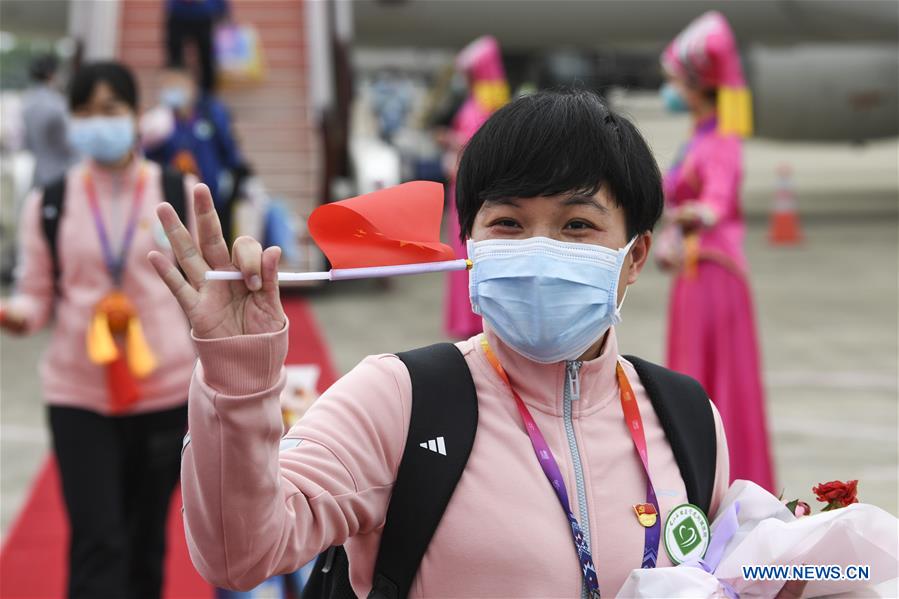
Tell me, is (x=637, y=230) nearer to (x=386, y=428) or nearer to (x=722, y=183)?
(x=386, y=428)

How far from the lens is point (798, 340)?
996 cm

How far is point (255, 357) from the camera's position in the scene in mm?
1595

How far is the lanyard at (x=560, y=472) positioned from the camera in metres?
1.80

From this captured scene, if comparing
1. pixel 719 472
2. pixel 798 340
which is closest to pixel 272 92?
pixel 798 340

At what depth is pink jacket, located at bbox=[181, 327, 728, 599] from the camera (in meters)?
1.60

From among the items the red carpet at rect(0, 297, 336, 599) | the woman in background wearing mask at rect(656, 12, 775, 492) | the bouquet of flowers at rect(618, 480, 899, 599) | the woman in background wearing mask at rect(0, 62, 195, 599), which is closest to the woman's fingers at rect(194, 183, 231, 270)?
the bouquet of flowers at rect(618, 480, 899, 599)

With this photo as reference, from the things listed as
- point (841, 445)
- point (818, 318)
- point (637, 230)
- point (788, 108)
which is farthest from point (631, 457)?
point (788, 108)

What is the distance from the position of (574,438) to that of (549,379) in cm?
10

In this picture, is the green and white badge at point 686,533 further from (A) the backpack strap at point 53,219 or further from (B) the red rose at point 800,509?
(A) the backpack strap at point 53,219

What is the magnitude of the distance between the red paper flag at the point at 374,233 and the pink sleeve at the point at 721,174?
377cm

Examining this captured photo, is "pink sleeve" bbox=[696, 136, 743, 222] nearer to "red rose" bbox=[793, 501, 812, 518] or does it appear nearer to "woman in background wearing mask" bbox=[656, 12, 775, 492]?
"woman in background wearing mask" bbox=[656, 12, 775, 492]

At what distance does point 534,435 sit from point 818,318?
949 centimetres

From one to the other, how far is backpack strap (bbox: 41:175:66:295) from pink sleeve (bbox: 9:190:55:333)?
11mm

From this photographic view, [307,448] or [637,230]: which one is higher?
[637,230]
